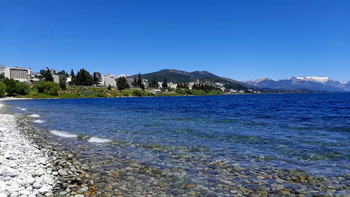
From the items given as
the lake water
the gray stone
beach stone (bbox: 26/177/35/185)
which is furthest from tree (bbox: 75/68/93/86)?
the gray stone

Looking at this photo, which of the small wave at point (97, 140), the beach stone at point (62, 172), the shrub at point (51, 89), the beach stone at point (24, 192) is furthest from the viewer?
the shrub at point (51, 89)

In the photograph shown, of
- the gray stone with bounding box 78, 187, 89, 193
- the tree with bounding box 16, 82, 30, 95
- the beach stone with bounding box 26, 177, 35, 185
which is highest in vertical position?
the tree with bounding box 16, 82, 30, 95

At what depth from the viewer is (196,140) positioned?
678 inches

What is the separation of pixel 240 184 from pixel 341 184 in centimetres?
396

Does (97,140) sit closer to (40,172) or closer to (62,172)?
(62,172)

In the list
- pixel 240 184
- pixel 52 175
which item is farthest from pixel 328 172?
pixel 52 175

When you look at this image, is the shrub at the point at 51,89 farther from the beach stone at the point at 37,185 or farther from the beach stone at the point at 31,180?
the beach stone at the point at 37,185

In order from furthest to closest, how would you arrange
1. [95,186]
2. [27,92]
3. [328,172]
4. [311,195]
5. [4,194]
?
[27,92]
[328,172]
[95,186]
[311,195]
[4,194]

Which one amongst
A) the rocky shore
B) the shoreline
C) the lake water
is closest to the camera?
the rocky shore

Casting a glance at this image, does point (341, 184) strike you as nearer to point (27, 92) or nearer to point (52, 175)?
point (52, 175)

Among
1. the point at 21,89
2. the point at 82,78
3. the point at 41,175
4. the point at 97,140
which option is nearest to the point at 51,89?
the point at 21,89

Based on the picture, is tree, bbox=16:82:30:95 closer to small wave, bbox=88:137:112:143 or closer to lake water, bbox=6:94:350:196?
lake water, bbox=6:94:350:196

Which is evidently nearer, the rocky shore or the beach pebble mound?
the beach pebble mound

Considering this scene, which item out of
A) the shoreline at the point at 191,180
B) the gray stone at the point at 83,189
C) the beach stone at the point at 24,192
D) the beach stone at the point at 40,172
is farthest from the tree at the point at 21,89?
the gray stone at the point at 83,189
